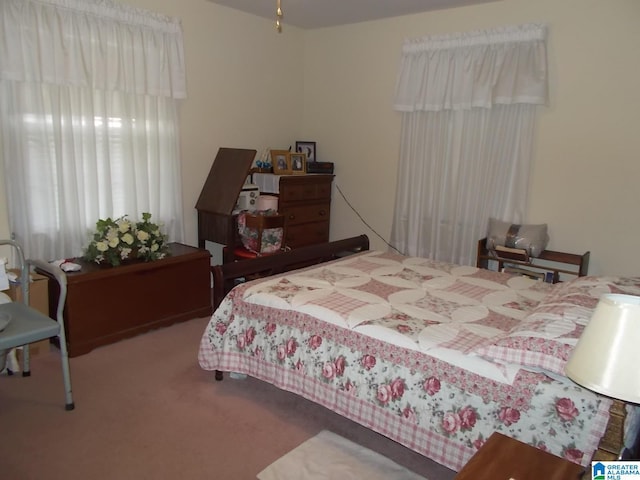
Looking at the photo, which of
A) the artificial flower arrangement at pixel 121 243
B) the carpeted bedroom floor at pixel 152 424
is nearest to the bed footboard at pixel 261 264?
the carpeted bedroom floor at pixel 152 424

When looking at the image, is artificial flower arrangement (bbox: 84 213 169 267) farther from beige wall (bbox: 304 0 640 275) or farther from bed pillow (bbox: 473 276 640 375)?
beige wall (bbox: 304 0 640 275)

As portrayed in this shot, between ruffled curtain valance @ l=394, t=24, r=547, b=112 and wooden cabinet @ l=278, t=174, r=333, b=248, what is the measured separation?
1088mm

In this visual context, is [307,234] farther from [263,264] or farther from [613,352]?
[613,352]

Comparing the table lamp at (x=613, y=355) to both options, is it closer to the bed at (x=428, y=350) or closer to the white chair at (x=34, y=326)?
the bed at (x=428, y=350)

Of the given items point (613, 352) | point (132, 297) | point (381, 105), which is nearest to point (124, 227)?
point (132, 297)

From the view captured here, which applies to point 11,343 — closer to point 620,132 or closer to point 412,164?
point 412,164

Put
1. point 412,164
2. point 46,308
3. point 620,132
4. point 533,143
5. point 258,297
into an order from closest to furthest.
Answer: point 258,297 → point 46,308 → point 620,132 → point 533,143 → point 412,164

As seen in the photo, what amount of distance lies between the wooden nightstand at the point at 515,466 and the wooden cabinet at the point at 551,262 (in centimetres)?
248

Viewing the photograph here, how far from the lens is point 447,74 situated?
400 centimetres

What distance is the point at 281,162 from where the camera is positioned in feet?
15.0

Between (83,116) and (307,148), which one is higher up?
(83,116)

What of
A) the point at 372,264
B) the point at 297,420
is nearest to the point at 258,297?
the point at 297,420

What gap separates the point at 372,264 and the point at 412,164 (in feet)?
5.20

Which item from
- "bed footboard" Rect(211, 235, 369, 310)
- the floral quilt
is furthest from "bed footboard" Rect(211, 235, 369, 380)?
the floral quilt
